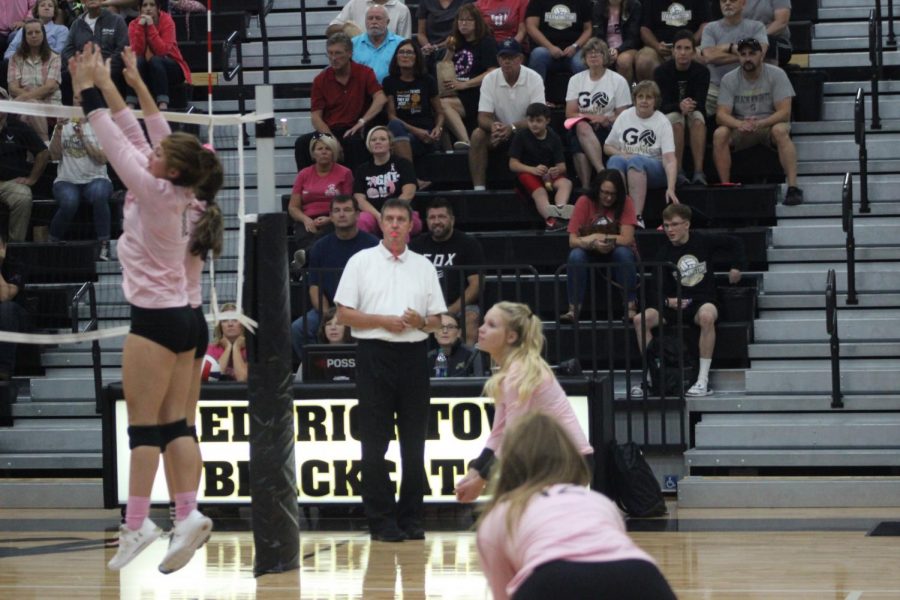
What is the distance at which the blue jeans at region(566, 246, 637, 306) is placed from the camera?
13.2 m

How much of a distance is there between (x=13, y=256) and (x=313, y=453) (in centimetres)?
363

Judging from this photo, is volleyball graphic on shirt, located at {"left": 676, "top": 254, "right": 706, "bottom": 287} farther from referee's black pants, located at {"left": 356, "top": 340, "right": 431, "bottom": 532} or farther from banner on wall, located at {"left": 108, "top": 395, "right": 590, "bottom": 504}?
referee's black pants, located at {"left": 356, "top": 340, "right": 431, "bottom": 532}

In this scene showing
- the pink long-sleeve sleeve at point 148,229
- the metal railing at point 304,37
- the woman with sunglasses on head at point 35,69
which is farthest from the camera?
the metal railing at point 304,37

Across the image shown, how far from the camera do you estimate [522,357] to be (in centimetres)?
812

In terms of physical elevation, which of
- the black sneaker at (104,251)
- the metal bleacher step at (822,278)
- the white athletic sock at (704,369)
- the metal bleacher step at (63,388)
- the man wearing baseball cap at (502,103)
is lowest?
the metal bleacher step at (63,388)

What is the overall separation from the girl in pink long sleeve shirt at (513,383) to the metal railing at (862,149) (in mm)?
7137

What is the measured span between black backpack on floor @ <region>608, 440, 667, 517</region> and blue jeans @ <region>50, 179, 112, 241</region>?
4284 mm

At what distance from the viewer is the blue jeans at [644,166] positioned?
14539 mm

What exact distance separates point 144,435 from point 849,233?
26.3ft

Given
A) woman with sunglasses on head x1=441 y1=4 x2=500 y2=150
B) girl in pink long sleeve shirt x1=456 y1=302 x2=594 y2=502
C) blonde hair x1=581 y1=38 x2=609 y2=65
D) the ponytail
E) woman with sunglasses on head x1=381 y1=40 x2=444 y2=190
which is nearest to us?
the ponytail

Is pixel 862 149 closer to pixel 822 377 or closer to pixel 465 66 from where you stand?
pixel 822 377

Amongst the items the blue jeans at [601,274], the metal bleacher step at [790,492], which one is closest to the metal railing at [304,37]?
the blue jeans at [601,274]

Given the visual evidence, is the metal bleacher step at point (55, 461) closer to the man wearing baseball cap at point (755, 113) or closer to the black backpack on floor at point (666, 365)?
the black backpack on floor at point (666, 365)

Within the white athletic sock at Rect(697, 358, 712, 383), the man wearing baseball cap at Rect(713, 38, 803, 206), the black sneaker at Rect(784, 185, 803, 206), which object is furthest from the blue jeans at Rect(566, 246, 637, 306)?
the black sneaker at Rect(784, 185, 803, 206)
